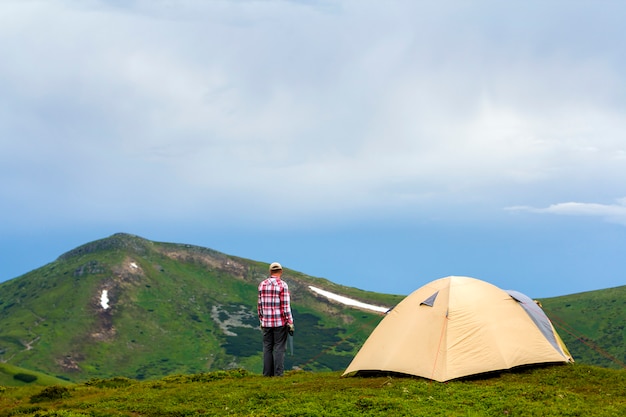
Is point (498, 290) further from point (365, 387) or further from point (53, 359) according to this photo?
point (53, 359)

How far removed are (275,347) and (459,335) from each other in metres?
9.03

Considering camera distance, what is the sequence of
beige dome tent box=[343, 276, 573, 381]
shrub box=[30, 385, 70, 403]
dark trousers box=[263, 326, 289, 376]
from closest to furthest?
1. beige dome tent box=[343, 276, 573, 381]
2. shrub box=[30, 385, 70, 403]
3. dark trousers box=[263, 326, 289, 376]

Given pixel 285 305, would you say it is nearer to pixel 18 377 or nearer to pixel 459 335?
pixel 459 335

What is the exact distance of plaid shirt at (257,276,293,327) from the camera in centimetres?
2791

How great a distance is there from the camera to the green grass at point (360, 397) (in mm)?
19109

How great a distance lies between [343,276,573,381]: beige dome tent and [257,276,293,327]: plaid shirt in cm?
423

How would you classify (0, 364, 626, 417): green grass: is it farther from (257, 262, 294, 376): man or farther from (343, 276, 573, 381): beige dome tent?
(257, 262, 294, 376): man

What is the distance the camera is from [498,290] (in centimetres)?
2752

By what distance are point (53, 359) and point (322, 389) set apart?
19869 cm

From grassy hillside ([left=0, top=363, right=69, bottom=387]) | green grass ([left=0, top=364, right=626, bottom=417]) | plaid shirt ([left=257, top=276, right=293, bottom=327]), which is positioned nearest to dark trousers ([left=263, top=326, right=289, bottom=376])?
plaid shirt ([left=257, top=276, right=293, bottom=327])

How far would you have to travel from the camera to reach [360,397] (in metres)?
21.2

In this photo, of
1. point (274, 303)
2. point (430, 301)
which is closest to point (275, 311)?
point (274, 303)

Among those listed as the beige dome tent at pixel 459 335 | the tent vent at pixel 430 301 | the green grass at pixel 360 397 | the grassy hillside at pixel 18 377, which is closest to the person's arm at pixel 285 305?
the green grass at pixel 360 397

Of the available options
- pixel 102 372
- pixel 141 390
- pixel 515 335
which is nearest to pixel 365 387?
pixel 515 335
